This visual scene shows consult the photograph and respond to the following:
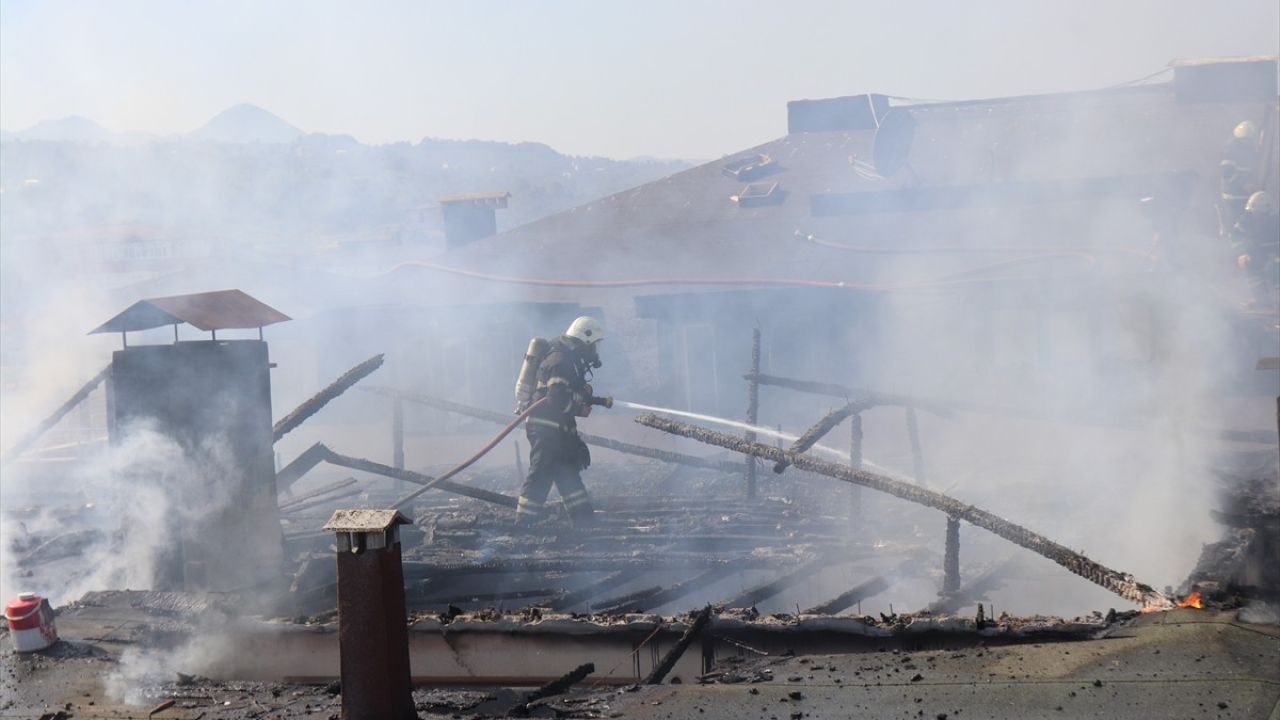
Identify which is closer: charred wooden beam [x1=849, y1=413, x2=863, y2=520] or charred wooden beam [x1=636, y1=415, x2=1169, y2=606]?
charred wooden beam [x1=636, y1=415, x2=1169, y2=606]

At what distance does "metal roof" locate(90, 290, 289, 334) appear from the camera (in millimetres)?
8008

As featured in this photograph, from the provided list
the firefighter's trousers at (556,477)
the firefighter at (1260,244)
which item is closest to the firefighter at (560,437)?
the firefighter's trousers at (556,477)

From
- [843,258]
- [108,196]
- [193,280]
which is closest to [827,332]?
[843,258]

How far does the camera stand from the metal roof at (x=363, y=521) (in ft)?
14.8

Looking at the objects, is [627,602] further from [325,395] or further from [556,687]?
[325,395]

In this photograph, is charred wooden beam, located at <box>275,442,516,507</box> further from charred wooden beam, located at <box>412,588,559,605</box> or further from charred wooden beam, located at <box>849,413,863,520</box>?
charred wooden beam, located at <box>849,413,863,520</box>

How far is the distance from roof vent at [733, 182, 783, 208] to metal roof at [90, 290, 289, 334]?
14647mm

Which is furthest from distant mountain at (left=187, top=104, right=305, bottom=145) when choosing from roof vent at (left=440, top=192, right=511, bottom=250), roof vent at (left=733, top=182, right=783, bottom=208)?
roof vent at (left=733, top=182, right=783, bottom=208)

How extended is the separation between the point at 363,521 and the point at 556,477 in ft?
17.8

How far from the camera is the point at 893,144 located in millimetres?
21078

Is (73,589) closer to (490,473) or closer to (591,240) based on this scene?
(490,473)

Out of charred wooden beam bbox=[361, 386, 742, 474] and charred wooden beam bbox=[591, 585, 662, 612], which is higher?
charred wooden beam bbox=[361, 386, 742, 474]

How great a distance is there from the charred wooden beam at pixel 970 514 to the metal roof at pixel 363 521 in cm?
349

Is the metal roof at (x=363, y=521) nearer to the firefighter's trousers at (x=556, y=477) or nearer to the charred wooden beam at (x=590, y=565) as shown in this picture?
the charred wooden beam at (x=590, y=565)
